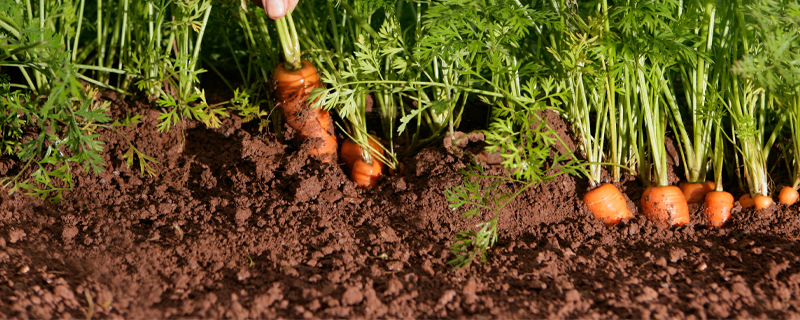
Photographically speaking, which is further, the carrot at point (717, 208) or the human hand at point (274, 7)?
the carrot at point (717, 208)

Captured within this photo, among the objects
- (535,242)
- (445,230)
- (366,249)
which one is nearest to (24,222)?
(366,249)

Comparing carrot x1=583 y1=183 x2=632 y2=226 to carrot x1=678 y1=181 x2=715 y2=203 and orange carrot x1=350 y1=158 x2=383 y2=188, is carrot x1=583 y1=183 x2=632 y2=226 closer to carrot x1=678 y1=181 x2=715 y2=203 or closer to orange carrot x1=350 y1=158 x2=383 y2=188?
carrot x1=678 y1=181 x2=715 y2=203

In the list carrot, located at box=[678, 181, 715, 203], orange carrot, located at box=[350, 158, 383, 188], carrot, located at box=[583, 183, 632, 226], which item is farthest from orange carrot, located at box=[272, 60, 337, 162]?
carrot, located at box=[678, 181, 715, 203]

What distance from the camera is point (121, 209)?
163cm

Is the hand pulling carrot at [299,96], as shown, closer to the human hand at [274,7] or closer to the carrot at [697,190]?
the human hand at [274,7]

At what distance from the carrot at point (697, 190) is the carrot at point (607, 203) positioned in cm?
23

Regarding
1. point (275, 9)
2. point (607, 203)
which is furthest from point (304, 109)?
point (607, 203)

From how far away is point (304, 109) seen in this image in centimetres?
182

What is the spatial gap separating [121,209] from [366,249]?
67 cm

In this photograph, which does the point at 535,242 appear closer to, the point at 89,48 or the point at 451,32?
the point at 451,32

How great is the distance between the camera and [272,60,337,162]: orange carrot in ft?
5.83

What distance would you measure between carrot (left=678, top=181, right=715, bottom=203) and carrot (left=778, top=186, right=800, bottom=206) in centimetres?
17

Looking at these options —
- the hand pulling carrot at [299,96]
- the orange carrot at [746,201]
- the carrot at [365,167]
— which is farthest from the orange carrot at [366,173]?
the orange carrot at [746,201]

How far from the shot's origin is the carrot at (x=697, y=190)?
5.68ft
